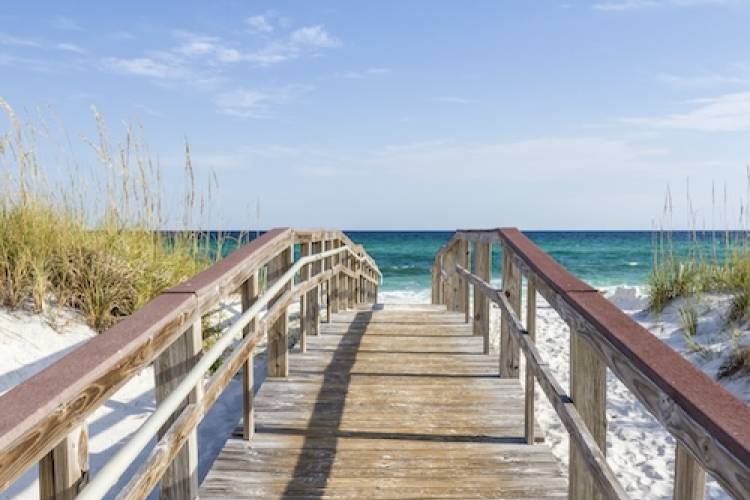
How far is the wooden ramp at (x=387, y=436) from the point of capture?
2.63m

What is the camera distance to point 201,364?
201cm

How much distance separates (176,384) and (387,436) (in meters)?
1.38

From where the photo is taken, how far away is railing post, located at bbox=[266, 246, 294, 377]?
3.97m

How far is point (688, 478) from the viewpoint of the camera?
53.5 inches

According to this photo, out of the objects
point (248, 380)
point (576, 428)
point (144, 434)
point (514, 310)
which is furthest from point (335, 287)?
point (144, 434)

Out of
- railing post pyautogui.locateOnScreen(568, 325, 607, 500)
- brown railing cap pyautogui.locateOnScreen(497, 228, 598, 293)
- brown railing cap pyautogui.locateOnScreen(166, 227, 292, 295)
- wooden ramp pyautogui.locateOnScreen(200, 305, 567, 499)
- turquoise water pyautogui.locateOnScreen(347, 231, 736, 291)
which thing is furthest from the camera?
turquoise water pyautogui.locateOnScreen(347, 231, 736, 291)

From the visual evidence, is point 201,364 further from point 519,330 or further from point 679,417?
point 519,330

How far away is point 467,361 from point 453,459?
183cm

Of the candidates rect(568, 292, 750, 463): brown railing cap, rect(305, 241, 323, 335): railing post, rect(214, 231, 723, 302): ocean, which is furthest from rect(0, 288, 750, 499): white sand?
rect(214, 231, 723, 302): ocean

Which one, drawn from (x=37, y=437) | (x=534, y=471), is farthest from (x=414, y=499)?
(x=37, y=437)

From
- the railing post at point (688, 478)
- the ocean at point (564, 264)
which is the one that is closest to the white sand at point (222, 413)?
the railing post at point (688, 478)

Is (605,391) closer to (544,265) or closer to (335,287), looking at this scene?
(544,265)

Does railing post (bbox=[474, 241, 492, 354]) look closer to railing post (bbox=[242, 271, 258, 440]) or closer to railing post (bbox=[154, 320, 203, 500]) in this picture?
railing post (bbox=[242, 271, 258, 440])

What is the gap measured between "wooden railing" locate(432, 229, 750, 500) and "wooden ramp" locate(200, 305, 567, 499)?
1.12 ft
